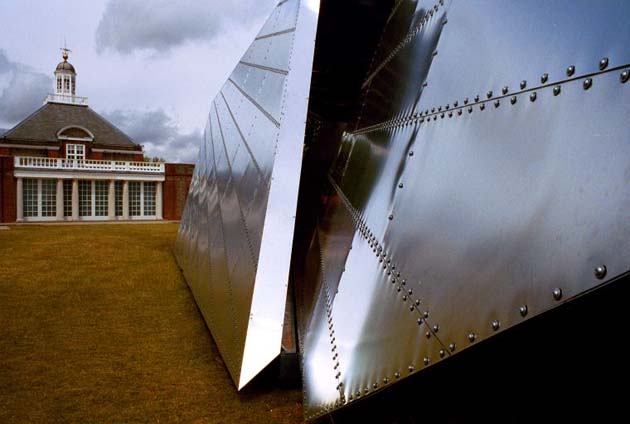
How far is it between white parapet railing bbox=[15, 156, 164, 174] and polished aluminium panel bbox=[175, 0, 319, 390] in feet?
88.4

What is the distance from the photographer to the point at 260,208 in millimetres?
3910

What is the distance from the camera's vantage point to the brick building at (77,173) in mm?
28984

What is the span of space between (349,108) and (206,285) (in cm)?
315

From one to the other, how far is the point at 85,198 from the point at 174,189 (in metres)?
5.56

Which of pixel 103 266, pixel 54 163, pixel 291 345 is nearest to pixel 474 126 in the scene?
pixel 291 345

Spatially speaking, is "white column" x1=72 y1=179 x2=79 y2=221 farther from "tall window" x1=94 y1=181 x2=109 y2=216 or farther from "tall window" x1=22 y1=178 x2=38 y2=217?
"tall window" x1=22 y1=178 x2=38 y2=217

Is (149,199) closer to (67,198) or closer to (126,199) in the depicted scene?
(126,199)

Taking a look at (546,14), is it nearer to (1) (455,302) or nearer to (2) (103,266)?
(1) (455,302)

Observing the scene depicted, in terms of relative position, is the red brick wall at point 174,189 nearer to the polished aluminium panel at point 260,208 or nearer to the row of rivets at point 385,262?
the polished aluminium panel at point 260,208

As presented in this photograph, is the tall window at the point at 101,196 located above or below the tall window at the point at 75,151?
below

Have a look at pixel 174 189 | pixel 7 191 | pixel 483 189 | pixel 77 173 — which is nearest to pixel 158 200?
pixel 174 189

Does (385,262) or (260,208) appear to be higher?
(385,262)

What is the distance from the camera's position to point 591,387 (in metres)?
1.59

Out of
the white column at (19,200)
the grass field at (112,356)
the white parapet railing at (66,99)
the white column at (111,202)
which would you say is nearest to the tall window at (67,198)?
the white column at (111,202)
